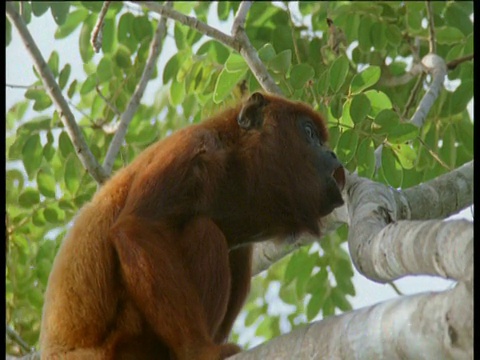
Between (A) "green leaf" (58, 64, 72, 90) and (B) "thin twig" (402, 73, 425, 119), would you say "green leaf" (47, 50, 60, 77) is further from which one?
(B) "thin twig" (402, 73, 425, 119)

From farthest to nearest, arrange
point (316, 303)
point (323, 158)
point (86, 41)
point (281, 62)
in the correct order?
point (86, 41) → point (316, 303) → point (281, 62) → point (323, 158)

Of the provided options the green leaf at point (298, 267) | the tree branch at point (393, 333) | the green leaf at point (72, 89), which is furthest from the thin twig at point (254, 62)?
the tree branch at point (393, 333)

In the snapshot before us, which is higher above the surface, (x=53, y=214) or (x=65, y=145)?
(x=65, y=145)

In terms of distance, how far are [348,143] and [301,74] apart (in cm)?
55

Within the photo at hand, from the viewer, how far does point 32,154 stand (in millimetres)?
6074

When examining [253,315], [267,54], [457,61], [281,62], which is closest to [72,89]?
[267,54]

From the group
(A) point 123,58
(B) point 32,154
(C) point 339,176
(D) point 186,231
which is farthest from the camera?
(A) point 123,58

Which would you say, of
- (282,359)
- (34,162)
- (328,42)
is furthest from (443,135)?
(282,359)

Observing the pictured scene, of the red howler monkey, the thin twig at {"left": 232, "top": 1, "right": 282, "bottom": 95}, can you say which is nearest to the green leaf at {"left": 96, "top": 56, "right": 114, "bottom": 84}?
the thin twig at {"left": 232, "top": 1, "right": 282, "bottom": 95}

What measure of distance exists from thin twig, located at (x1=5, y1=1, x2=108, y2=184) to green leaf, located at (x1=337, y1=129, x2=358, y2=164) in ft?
4.93

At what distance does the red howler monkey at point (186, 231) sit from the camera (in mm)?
4004

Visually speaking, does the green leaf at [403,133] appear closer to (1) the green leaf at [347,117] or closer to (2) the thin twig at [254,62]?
(1) the green leaf at [347,117]

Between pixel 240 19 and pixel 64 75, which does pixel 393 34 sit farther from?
pixel 64 75
